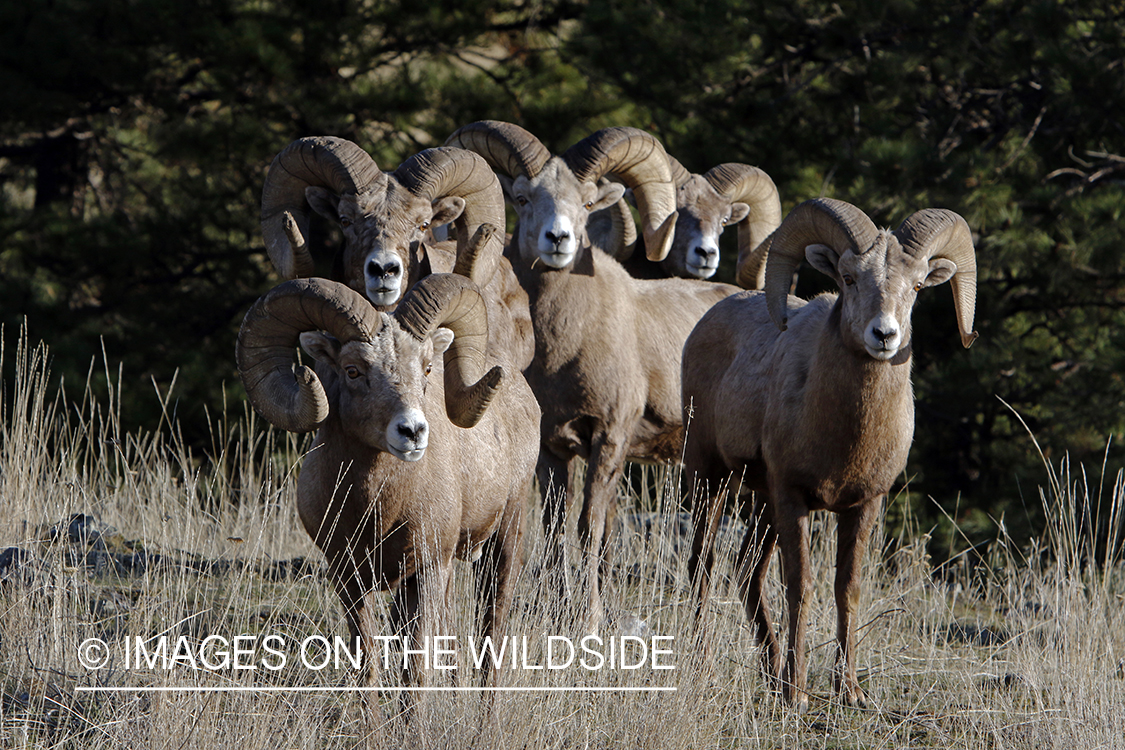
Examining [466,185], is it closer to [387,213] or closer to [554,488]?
[387,213]

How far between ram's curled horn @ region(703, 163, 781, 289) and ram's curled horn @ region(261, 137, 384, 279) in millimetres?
3828

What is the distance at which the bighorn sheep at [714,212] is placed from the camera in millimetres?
9523

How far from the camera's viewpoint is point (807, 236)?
6238 millimetres

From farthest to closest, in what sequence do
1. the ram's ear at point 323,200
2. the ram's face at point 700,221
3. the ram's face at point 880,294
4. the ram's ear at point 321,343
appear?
the ram's face at point 700,221
the ram's ear at point 323,200
the ram's face at point 880,294
the ram's ear at point 321,343

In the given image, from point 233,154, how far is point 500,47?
13.8 ft

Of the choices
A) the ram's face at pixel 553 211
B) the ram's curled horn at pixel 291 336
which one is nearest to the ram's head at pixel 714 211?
the ram's face at pixel 553 211

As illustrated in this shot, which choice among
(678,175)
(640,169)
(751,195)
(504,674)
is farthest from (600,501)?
(751,195)

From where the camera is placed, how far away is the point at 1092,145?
13.2 m

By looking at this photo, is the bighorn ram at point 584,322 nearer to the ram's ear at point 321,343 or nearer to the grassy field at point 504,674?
the grassy field at point 504,674

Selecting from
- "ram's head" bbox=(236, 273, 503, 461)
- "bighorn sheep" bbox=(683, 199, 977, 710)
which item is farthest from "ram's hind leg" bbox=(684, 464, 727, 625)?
"ram's head" bbox=(236, 273, 503, 461)

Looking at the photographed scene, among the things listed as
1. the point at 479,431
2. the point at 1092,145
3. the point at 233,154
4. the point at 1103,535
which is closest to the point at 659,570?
the point at 479,431

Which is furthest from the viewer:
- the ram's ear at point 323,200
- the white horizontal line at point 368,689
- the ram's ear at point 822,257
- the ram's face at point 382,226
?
the ram's ear at point 323,200

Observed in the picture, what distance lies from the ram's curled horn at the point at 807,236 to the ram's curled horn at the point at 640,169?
209 centimetres

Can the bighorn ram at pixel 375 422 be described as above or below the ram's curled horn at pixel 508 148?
below
